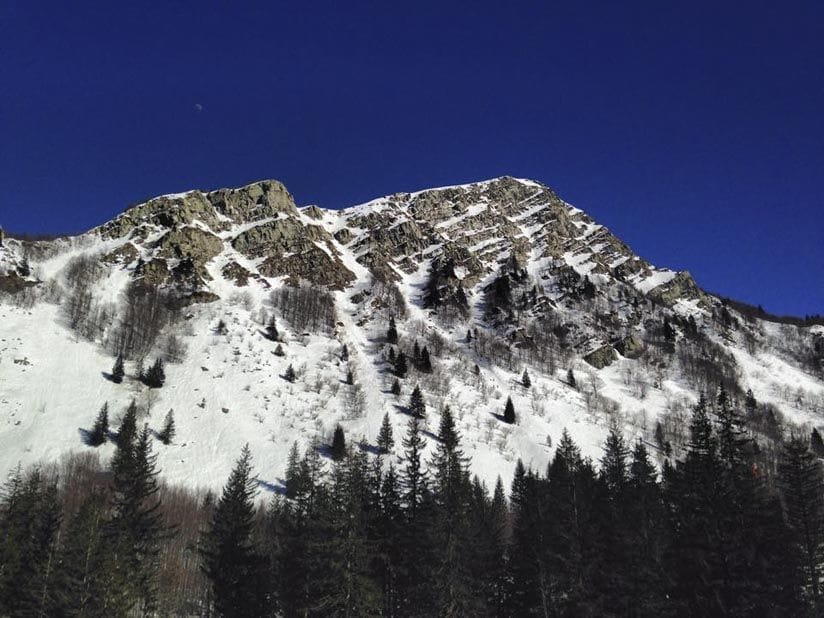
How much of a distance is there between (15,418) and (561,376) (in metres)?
121

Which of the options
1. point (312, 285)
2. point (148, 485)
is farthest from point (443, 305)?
point (148, 485)

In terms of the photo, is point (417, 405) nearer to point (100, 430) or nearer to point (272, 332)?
point (272, 332)

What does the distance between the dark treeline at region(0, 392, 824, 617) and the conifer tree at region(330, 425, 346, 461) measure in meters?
48.2

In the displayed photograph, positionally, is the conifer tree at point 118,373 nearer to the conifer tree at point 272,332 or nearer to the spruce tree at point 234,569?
the conifer tree at point 272,332

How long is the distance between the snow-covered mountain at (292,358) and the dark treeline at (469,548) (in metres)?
45.8

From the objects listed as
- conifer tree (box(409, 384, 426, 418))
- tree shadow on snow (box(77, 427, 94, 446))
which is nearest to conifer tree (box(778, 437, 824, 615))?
conifer tree (box(409, 384, 426, 418))

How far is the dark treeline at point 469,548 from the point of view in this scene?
2900 cm

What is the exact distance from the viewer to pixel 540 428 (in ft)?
370

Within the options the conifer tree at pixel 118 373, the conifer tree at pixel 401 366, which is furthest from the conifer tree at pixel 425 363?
the conifer tree at pixel 118 373

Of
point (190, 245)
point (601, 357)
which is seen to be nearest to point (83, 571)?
point (601, 357)

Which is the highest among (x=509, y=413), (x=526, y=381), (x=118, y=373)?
(x=526, y=381)

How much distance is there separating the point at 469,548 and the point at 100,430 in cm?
6935

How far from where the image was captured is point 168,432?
3487 inches

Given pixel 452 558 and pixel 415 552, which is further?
pixel 415 552
